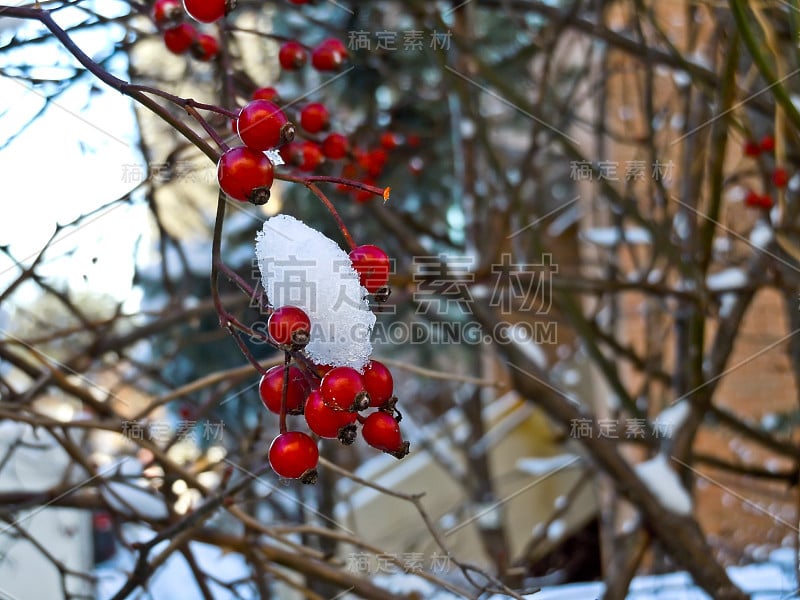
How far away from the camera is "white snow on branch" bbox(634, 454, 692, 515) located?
125 cm

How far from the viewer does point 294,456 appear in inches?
20.9

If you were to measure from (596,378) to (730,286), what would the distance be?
213cm

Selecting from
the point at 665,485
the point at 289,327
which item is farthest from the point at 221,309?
the point at 665,485

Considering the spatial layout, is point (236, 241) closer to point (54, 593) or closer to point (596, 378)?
point (54, 593)

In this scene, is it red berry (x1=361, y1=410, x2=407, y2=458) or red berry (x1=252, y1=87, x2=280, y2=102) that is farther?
red berry (x1=252, y1=87, x2=280, y2=102)

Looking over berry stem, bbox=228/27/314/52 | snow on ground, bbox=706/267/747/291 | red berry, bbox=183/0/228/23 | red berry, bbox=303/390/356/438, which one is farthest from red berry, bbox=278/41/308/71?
snow on ground, bbox=706/267/747/291

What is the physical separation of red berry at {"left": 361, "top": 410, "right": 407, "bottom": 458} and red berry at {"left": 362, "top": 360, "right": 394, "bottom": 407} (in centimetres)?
1

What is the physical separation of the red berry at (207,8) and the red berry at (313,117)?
338 millimetres

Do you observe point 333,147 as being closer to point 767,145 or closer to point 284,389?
point 284,389

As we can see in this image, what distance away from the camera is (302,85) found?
2.60 meters

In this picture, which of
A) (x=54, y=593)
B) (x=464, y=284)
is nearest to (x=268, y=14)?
(x=464, y=284)

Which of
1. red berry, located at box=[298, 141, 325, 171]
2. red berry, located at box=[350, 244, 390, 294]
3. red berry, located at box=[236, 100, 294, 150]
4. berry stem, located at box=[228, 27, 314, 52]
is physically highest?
berry stem, located at box=[228, 27, 314, 52]

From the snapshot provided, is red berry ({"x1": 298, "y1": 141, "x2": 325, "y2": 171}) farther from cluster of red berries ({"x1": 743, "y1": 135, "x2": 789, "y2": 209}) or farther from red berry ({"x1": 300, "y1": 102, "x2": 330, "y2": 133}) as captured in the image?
cluster of red berries ({"x1": 743, "y1": 135, "x2": 789, "y2": 209})

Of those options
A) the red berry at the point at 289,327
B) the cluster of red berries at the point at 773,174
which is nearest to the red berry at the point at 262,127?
the red berry at the point at 289,327
